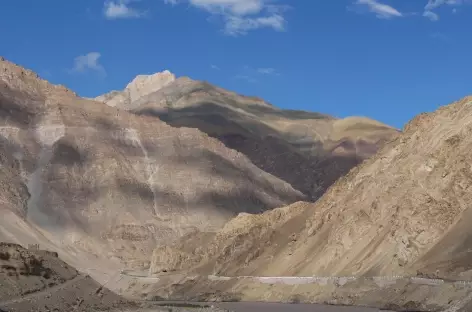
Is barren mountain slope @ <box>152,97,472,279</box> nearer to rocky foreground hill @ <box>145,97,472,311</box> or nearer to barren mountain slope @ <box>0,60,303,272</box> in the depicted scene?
rocky foreground hill @ <box>145,97,472,311</box>

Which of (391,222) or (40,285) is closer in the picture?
(40,285)

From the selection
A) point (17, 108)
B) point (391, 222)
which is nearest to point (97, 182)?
point (17, 108)

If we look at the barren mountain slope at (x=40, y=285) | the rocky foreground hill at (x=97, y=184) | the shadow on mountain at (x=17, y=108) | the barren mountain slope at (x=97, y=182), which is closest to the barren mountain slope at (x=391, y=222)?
the barren mountain slope at (x=40, y=285)

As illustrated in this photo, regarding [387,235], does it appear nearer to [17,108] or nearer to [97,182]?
[97,182]

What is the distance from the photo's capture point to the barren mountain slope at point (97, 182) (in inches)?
6373

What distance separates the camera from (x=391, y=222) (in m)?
89.2

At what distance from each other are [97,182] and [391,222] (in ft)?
328

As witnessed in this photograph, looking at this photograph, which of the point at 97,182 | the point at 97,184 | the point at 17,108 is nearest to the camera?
the point at 97,184

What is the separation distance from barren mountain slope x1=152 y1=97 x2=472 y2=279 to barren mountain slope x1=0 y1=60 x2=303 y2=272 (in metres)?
43.1

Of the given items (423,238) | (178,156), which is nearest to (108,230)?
(178,156)

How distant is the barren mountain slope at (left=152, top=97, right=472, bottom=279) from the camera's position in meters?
80.6

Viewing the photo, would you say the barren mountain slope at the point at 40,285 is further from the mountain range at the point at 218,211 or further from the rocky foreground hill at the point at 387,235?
the mountain range at the point at 218,211

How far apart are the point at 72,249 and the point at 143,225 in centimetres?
1983

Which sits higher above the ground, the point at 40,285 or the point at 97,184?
the point at 97,184
